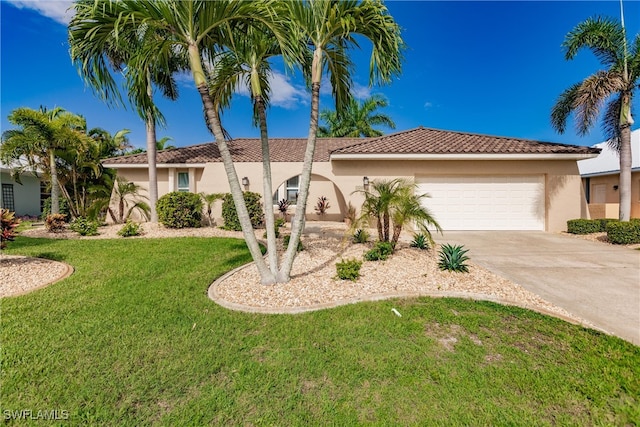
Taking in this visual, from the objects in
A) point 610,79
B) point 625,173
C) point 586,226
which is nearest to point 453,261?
point 586,226

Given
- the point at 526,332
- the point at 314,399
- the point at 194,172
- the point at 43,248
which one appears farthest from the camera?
the point at 194,172

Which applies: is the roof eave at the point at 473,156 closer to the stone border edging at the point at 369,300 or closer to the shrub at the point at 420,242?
the shrub at the point at 420,242

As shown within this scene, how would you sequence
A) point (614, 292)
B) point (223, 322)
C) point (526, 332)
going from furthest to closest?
point (614, 292), point (223, 322), point (526, 332)

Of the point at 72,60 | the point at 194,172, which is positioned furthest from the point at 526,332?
the point at 194,172

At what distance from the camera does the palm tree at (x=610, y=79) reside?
10.3 meters

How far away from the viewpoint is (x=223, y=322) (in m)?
4.11

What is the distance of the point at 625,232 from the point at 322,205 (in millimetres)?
13202

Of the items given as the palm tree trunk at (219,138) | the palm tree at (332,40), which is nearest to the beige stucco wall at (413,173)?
the palm tree at (332,40)

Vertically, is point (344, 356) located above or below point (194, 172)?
below

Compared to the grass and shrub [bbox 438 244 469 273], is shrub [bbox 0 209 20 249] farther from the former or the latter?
shrub [bbox 438 244 469 273]

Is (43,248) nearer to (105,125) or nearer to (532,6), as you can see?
(105,125)

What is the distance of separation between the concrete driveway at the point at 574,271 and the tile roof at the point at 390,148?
3.97 metres

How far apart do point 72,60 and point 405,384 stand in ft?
23.0

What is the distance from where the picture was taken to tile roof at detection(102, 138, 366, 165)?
567 inches
